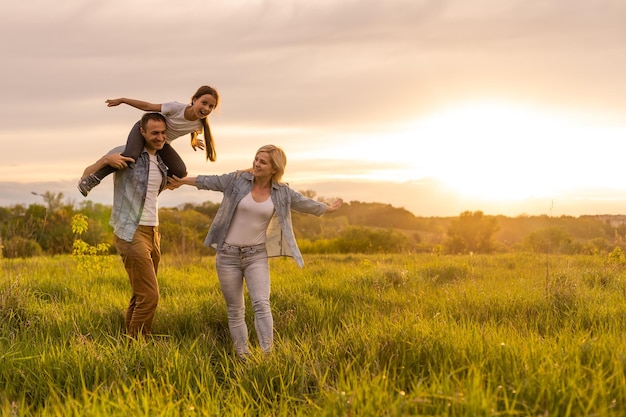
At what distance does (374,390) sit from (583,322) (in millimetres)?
3691

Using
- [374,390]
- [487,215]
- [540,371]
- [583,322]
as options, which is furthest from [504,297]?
[487,215]

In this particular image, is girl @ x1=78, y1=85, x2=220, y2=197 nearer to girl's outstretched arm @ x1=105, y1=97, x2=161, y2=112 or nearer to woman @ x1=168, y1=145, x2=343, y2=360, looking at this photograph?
girl's outstretched arm @ x1=105, y1=97, x2=161, y2=112

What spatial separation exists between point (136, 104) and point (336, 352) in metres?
3.47

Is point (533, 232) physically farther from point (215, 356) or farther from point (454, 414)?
point (454, 414)

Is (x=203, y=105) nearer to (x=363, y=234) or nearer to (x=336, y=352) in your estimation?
(x=336, y=352)

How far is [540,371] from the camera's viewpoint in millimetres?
3775

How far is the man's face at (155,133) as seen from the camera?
6.08m

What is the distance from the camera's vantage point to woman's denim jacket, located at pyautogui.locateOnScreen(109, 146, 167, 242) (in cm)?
603

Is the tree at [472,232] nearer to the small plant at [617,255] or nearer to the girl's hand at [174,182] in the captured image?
the small plant at [617,255]

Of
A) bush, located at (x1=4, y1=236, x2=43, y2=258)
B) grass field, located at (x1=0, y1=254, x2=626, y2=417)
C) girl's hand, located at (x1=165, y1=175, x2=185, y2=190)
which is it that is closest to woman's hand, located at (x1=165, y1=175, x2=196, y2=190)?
girl's hand, located at (x1=165, y1=175, x2=185, y2=190)

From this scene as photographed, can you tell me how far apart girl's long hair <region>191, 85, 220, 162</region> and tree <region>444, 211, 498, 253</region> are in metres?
20.1

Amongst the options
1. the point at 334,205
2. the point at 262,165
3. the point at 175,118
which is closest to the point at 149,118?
the point at 175,118

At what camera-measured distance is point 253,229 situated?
6051mm

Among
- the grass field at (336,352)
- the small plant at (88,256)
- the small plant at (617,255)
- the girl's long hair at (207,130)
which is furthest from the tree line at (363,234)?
the girl's long hair at (207,130)
